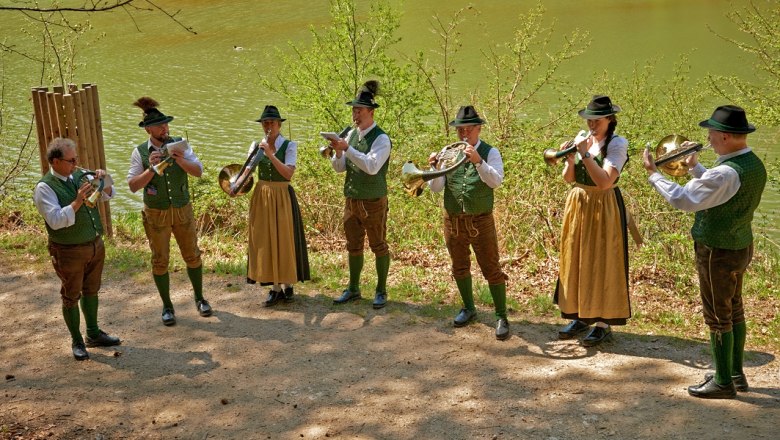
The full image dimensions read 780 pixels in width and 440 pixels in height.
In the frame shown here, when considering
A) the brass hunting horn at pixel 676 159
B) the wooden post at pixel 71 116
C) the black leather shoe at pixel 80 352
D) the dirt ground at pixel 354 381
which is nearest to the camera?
the dirt ground at pixel 354 381

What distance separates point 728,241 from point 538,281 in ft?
9.51

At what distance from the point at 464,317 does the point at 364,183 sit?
1.40m

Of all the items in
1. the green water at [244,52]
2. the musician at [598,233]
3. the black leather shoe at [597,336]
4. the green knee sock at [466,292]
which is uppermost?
the green water at [244,52]

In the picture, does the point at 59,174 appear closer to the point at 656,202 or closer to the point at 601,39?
the point at 656,202

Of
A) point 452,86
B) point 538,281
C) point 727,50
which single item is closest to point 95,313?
point 538,281

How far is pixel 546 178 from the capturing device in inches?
354

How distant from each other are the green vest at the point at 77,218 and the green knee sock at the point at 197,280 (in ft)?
3.68

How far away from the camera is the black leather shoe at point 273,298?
23.9 feet

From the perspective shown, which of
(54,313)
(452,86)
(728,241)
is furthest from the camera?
(452,86)

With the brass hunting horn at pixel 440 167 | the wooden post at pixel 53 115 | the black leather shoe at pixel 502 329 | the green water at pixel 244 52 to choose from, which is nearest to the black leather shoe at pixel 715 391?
the black leather shoe at pixel 502 329

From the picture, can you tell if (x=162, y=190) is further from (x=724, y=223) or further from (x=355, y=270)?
(x=724, y=223)

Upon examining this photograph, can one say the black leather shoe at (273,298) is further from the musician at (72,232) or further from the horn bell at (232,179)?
the musician at (72,232)

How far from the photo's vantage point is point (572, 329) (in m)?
6.28

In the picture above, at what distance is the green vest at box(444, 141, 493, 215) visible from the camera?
20.5 ft
